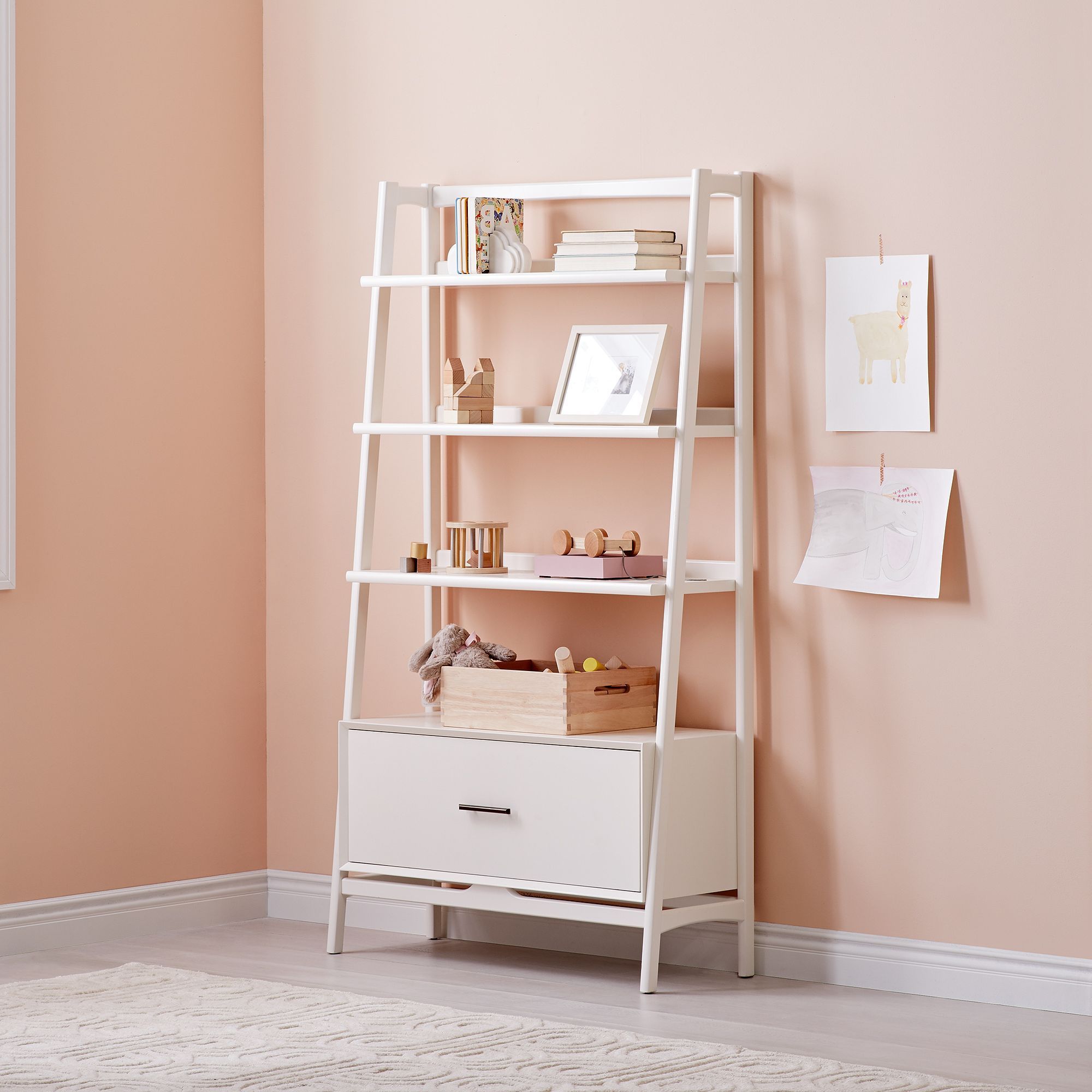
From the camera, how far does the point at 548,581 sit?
3.21m

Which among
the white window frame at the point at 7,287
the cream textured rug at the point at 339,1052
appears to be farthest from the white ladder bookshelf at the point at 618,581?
the white window frame at the point at 7,287

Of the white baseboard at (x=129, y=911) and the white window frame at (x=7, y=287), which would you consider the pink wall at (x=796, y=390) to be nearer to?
the white baseboard at (x=129, y=911)

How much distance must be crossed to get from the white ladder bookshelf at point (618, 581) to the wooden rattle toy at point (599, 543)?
0.23 feet

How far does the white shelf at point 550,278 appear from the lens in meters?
3.10

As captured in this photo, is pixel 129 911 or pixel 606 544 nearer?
pixel 606 544

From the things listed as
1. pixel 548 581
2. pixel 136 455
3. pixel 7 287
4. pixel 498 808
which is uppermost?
pixel 7 287

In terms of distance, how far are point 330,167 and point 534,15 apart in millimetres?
579

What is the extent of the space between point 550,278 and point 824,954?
132cm

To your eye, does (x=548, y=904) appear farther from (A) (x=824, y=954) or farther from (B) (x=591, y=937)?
(A) (x=824, y=954)

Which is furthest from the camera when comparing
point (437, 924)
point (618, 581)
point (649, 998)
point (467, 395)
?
point (437, 924)

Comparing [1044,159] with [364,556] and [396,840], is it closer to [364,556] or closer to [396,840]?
[364,556]

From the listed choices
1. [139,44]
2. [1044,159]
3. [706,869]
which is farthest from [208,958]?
[1044,159]

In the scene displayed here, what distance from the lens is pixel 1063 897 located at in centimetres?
295

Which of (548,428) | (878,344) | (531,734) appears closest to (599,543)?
(548,428)
